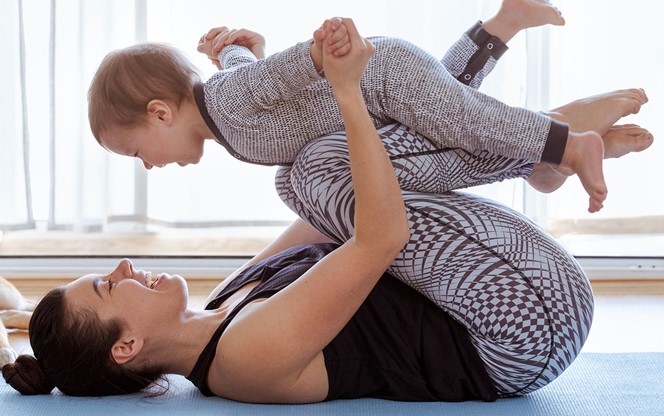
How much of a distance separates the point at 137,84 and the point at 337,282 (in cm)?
56

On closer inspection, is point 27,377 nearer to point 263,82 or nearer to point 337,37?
point 263,82

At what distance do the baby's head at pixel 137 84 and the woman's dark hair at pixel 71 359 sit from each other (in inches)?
13.8

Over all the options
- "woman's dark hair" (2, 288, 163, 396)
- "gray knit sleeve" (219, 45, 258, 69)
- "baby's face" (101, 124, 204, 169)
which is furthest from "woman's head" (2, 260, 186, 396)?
"gray knit sleeve" (219, 45, 258, 69)

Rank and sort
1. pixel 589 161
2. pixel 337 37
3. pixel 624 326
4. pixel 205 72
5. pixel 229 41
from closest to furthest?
pixel 337 37 < pixel 589 161 < pixel 229 41 < pixel 624 326 < pixel 205 72

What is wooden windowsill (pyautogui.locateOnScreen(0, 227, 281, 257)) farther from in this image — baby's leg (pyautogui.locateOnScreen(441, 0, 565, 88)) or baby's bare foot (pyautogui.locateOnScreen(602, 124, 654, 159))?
baby's bare foot (pyautogui.locateOnScreen(602, 124, 654, 159))

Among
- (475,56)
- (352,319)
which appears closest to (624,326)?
(475,56)

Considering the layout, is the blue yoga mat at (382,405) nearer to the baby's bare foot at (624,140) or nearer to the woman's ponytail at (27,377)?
the woman's ponytail at (27,377)

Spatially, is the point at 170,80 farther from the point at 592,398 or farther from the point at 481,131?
the point at 592,398

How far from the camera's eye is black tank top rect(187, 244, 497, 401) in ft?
5.35

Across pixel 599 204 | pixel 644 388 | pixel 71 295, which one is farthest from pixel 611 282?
pixel 71 295

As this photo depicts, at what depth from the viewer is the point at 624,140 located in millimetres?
1741

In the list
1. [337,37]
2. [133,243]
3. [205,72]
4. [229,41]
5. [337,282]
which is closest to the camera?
[337,37]

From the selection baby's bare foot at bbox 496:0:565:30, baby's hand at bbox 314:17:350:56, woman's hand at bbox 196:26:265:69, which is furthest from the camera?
woman's hand at bbox 196:26:265:69

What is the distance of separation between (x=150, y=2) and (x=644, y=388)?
201 cm
